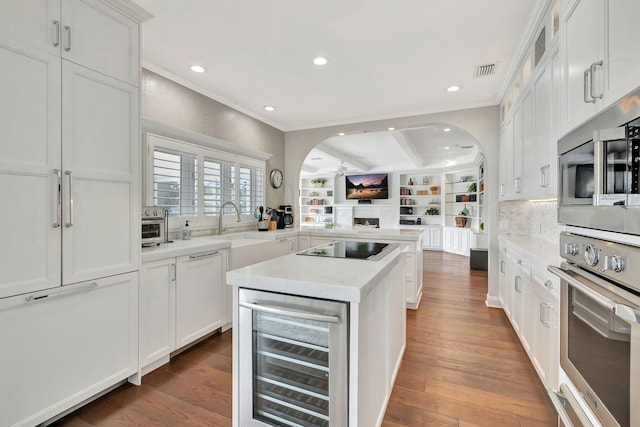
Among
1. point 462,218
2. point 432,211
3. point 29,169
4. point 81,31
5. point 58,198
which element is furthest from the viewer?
point 432,211

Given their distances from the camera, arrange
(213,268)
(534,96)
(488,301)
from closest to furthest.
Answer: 1. (534,96)
2. (213,268)
3. (488,301)

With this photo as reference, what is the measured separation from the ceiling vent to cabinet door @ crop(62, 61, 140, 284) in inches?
118

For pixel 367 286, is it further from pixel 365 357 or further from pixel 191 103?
pixel 191 103

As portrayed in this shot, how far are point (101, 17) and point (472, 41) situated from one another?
2.67m

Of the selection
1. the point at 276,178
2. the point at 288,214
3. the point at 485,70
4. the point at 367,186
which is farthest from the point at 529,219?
the point at 367,186

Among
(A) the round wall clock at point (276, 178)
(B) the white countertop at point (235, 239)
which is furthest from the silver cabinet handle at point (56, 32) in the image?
(A) the round wall clock at point (276, 178)

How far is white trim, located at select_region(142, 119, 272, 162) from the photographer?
2748 mm

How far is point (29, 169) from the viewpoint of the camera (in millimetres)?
1520

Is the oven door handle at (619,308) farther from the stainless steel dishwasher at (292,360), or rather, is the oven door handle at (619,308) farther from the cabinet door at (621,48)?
the stainless steel dishwasher at (292,360)

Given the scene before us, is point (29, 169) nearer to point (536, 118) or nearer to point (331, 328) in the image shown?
point (331, 328)

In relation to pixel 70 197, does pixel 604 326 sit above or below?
below

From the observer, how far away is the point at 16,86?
147 centimetres

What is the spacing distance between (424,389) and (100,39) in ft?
10.1

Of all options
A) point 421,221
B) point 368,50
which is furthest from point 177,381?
point 421,221
